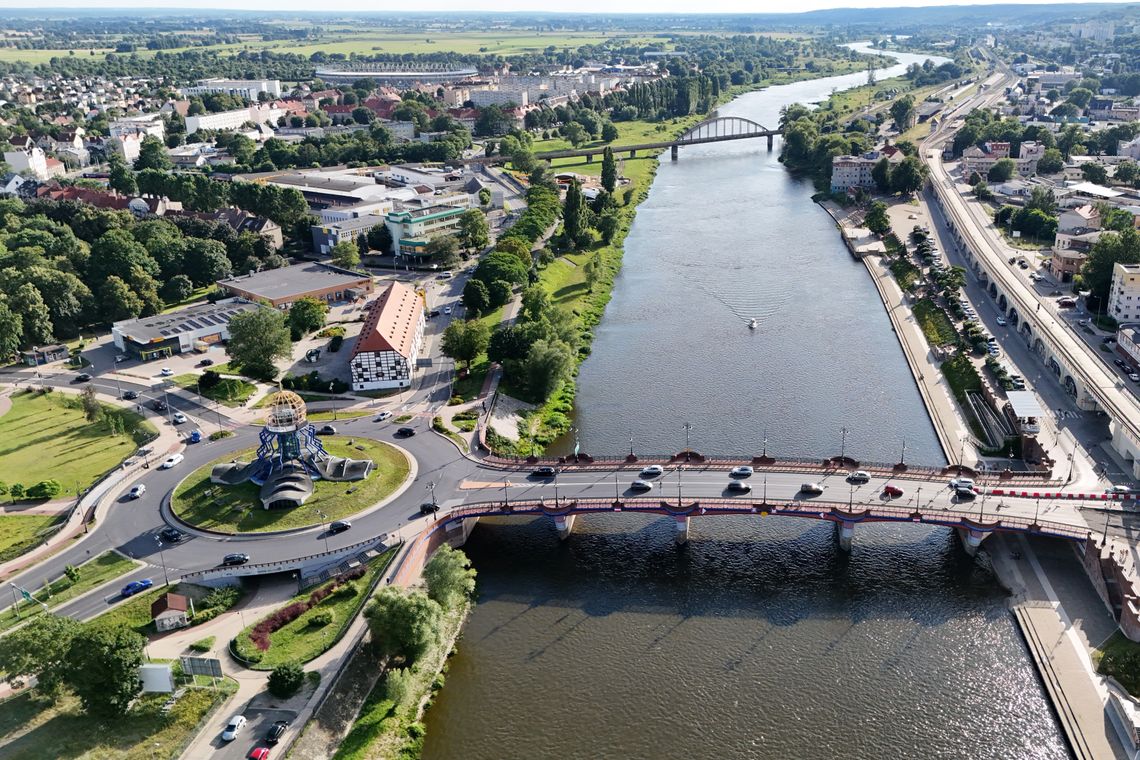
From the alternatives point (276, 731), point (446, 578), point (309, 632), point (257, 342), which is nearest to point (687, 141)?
point (257, 342)

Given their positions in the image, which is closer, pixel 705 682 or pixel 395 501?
pixel 705 682

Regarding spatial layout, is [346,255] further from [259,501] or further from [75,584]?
[75,584]

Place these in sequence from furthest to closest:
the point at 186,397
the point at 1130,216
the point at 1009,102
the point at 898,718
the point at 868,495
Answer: the point at 1009,102 → the point at 1130,216 → the point at 186,397 → the point at 868,495 → the point at 898,718

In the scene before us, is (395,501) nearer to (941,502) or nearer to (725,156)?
(941,502)

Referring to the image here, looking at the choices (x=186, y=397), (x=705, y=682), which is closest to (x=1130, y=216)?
(x=705, y=682)

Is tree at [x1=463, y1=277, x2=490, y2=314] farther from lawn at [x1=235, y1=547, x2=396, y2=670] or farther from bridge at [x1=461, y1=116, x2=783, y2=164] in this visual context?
Result: bridge at [x1=461, y1=116, x2=783, y2=164]

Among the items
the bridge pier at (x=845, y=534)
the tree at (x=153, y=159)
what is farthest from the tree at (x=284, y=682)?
the tree at (x=153, y=159)
